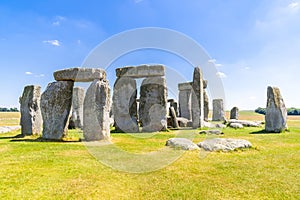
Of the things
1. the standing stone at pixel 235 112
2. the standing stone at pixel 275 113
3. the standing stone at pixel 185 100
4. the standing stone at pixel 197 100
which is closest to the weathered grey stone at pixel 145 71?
the standing stone at pixel 197 100

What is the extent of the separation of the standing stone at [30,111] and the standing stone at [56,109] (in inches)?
74.1

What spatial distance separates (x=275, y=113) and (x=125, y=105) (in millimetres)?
9353

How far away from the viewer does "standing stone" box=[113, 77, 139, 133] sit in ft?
55.0

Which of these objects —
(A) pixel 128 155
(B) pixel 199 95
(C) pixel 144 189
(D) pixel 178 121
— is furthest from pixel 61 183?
(D) pixel 178 121

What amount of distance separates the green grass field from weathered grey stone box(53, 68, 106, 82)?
425 centimetres

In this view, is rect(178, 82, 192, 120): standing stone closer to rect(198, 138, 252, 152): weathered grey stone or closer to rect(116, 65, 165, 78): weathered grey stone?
rect(116, 65, 165, 78): weathered grey stone

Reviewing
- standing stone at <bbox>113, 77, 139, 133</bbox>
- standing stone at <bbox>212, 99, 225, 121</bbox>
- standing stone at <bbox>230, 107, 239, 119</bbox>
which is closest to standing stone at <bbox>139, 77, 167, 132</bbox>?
standing stone at <bbox>113, 77, 139, 133</bbox>

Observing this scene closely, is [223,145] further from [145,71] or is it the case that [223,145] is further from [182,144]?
[145,71]

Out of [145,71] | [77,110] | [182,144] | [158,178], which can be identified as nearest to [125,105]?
[145,71]

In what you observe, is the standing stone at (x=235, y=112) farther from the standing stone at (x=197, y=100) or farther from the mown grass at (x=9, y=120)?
the mown grass at (x=9, y=120)

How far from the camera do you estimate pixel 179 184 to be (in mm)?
5457

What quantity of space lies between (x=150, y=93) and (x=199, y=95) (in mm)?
3578

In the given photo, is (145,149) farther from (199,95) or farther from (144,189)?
(199,95)

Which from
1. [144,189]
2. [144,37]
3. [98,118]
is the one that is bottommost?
[144,189]
